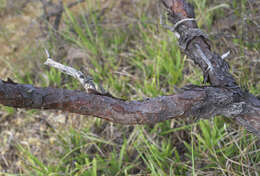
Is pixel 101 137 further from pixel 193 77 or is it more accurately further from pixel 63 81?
pixel 193 77

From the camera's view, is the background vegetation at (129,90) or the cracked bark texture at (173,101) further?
the background vegetation at (129,90)

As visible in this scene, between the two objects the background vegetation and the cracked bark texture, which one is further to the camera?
the background vegetation

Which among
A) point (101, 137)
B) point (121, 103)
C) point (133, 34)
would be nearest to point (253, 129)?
point (121, 103)

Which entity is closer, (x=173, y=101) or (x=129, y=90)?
(x=173, y=101)

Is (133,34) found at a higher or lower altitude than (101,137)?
higher
